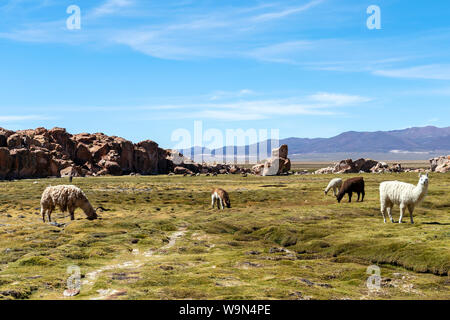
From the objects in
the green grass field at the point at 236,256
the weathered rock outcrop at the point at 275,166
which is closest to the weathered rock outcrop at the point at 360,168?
the weathered rock outcrop at the point at 275,166

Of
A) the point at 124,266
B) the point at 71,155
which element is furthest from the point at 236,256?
the point at 71,155

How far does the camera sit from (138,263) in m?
21.3

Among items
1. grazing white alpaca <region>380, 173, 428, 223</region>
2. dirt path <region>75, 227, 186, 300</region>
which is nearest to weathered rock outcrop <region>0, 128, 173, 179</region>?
dirt path <region>75, 227, 186, 300</region>

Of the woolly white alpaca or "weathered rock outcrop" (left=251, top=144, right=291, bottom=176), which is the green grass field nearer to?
the woolly white alpaca

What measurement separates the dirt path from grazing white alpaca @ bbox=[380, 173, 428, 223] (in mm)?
15874

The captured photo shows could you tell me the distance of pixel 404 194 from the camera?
28.1 metres

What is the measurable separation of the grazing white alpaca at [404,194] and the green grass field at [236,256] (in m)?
1.56

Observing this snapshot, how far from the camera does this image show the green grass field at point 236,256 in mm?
15352

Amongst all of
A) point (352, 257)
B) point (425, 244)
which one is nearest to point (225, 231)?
point (352, 257)

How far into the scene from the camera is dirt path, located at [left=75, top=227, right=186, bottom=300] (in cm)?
1453

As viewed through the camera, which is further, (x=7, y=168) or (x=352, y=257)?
(x=7, y=168)
